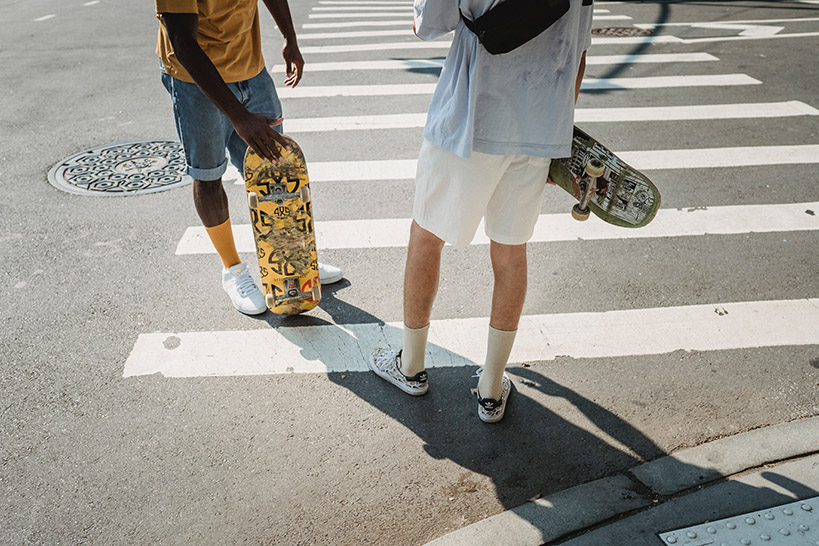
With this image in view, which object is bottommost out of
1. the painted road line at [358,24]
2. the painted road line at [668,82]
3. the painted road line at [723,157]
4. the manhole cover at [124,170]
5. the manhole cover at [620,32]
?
the painted road line at [723,157]

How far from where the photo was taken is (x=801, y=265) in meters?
4.08

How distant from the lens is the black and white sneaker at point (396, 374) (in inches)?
119

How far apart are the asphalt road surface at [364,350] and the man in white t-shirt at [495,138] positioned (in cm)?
65

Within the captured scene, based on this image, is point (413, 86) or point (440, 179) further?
point (413, 86)

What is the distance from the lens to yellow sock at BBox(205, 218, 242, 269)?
→ 12.1 ft

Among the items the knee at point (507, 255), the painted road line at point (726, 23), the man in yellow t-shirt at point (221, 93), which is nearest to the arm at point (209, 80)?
the man in yellow t-shirt at point (221, 93)

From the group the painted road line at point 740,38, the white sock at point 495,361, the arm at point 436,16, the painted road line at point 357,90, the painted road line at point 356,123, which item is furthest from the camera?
the painted road line at point 740,38

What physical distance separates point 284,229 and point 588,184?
5.62ft

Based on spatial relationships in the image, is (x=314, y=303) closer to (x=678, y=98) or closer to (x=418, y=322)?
(x=418, y=322)

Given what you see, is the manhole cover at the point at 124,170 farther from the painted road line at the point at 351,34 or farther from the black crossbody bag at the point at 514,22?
the painted road line at the point at 351,34

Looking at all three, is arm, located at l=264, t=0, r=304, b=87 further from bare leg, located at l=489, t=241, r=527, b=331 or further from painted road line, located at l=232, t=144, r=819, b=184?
bare leg, located at l=489, t=241, r=527, b=331

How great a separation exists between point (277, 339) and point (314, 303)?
0.29m

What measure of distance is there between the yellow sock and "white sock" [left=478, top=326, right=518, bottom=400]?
1.75 meters

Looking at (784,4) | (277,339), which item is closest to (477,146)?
(277,339)
